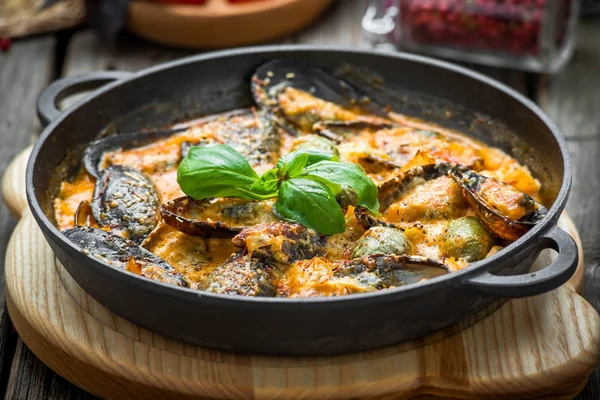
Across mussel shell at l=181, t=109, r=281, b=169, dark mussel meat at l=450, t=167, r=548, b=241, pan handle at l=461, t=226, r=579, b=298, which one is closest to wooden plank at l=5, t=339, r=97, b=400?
mussel shell at l=181, t=109, r=281, b=169

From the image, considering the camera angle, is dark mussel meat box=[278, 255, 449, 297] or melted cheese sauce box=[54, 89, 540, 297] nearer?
dark mussel meat box=[278, 255, 449, 297]

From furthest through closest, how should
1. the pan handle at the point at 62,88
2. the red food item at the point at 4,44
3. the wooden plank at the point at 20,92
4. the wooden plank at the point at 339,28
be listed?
the wooden plank at the point at 339,28 < the red food item at the point at 4,44 < the wooden plank at the point at 20,92 < the pan handle at the point at 62,88

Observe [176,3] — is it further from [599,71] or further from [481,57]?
[599,71]

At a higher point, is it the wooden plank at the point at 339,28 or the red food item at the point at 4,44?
the wooden plank at the point at 339,28

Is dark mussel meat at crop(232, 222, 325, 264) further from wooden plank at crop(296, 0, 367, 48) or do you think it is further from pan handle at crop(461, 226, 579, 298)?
wooden plank at crop(296, 0, 367, 48)

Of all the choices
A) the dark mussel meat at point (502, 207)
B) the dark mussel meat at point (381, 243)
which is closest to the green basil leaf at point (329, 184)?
the dark mussel meat at point (381, 243)

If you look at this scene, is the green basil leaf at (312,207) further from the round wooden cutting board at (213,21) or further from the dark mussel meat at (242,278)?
the round wooden cutting board at (213,21)

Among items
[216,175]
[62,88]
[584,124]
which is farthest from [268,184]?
[584,124]
